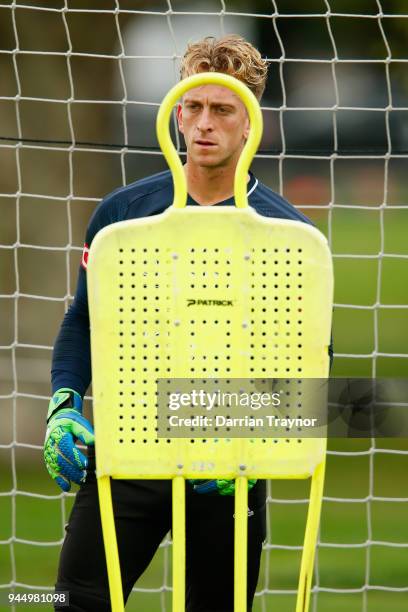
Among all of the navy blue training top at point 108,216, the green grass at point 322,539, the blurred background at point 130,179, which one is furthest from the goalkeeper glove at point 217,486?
the green grass at point 322,539

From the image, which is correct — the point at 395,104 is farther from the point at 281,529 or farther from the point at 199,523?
the point at 199,523

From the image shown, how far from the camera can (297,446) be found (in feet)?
6.83

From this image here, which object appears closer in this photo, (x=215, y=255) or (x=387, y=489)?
(x=215, y=255)

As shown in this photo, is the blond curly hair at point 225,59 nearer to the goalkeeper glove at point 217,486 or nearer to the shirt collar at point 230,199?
the shirt collar at point 230,199

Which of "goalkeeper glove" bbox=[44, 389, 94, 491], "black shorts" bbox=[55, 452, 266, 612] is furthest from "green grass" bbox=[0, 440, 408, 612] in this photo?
"goalkeeper glove" bbox=[44, 389, 94, 491]

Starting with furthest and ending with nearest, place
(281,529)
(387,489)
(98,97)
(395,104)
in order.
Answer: (395,104) < (98,97) < (387,489) < (281,529)

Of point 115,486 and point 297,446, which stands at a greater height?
point 297,446

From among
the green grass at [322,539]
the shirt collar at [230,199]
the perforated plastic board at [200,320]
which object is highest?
the shirt collar at [230,199]

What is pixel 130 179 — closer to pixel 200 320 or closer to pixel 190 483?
pixel 190 483

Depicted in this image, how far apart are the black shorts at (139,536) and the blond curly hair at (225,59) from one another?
86 centimetres

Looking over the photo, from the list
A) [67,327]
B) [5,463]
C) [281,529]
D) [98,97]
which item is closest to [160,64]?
[98,97]

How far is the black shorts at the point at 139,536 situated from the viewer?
7.95 ft

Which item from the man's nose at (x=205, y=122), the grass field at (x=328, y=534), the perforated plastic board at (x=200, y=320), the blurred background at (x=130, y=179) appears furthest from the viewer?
the grass field at (x=328, y=534)

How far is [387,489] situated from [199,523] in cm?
338
